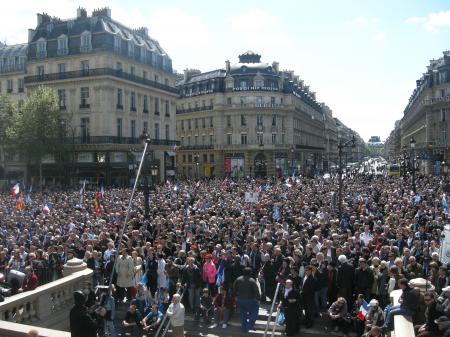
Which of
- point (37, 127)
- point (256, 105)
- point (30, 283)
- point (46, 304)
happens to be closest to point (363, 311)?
point (46, 304)

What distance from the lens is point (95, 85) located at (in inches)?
1960

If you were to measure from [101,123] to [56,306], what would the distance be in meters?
40.7

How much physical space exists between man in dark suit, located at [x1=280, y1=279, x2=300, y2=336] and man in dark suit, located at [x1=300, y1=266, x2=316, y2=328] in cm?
35

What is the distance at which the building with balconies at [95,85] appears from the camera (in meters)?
49.6

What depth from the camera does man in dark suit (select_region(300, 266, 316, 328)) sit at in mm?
11672

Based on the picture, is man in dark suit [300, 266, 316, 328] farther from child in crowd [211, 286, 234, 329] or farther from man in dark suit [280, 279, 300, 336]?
child in crowd [211, 286, 234, 329]

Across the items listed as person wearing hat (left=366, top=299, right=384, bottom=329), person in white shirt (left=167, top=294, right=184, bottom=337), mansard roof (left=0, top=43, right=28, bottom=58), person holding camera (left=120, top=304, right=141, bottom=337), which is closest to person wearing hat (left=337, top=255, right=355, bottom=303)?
person wearing hat (left=366, top=299, right=384, bottom=329)

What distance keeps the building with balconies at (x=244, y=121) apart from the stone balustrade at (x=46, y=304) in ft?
190

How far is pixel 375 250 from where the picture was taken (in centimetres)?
1347

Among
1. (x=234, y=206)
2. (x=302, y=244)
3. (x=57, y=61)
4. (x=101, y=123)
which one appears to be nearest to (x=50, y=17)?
(x=57, y=61)

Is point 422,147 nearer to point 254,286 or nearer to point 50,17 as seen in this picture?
point 50,17

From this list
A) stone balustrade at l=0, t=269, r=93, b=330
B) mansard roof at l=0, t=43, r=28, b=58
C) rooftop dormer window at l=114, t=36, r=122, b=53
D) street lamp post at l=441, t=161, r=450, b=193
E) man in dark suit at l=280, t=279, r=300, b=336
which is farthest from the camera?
mansard roof at l=0, t=43, r=28, b=58

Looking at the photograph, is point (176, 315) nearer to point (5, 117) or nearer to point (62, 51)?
point (5, 117)

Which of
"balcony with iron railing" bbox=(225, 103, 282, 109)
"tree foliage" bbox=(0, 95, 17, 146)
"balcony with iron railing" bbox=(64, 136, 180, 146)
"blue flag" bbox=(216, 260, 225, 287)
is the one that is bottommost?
"blue flag" bbox=(216, 260, 225, 287)
